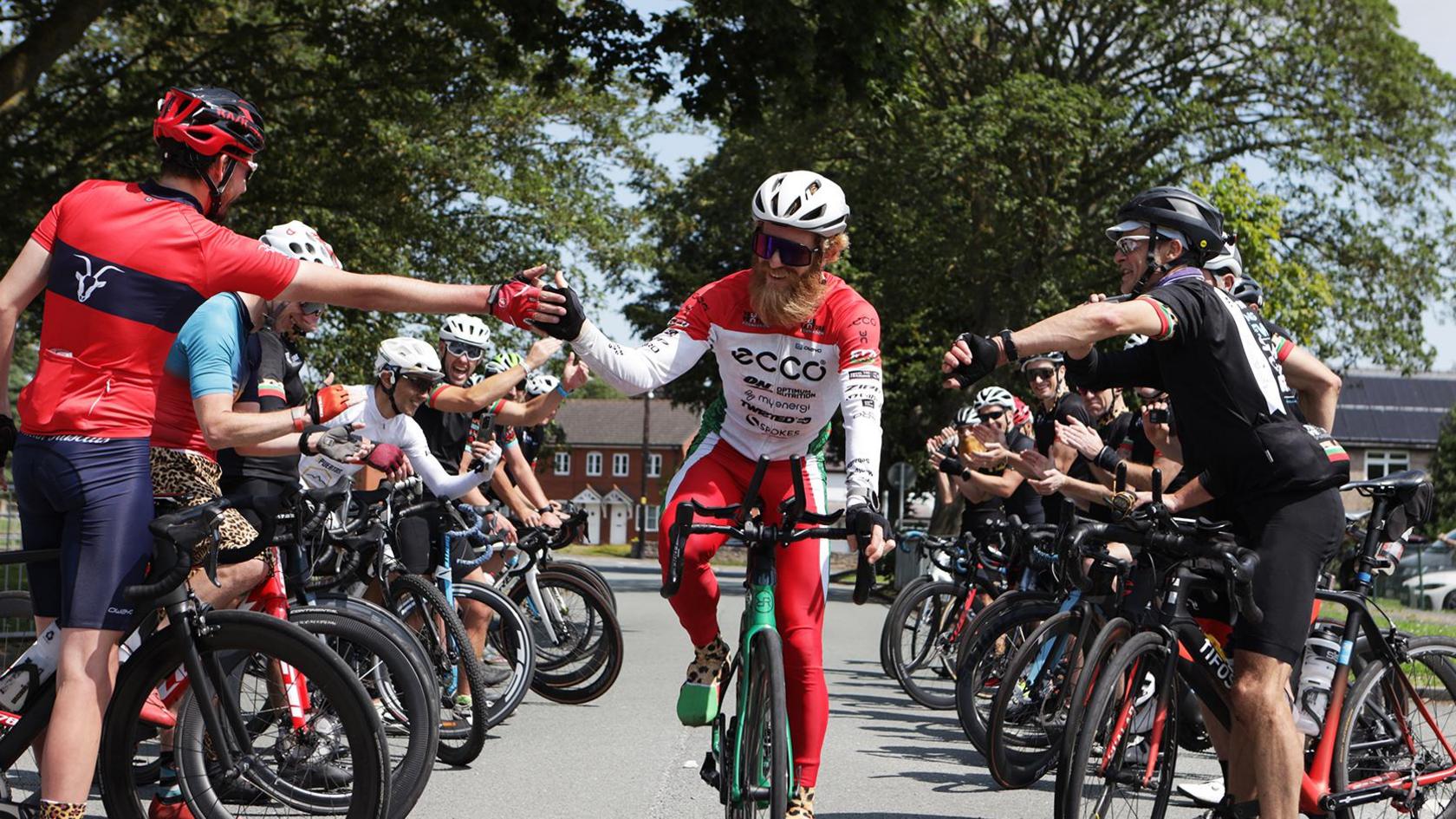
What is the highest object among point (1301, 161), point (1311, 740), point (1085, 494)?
point (1301, 161)

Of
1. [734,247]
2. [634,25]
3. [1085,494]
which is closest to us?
[1085,494]

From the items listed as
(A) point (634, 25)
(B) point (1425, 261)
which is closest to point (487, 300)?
(A) point (634, 25)

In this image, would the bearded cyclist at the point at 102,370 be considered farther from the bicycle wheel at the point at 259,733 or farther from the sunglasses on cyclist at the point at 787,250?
the sunglasses on cyclist at the point at 787,250

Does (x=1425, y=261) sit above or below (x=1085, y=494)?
above

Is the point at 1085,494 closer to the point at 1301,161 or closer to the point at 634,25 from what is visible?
the point at 634,25

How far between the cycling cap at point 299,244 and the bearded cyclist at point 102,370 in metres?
1.21

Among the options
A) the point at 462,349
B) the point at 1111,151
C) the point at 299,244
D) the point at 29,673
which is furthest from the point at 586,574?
the point at 1111,151

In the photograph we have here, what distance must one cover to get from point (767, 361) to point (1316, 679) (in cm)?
215

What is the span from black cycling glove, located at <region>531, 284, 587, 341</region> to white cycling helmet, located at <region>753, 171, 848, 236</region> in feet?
2.42

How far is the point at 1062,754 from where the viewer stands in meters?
4.69

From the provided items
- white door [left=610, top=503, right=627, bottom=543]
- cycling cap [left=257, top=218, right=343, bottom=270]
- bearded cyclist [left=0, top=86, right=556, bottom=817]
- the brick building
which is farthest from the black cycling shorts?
white door [left=610, top=503, right=627, bottom=543]

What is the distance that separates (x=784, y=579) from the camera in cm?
516

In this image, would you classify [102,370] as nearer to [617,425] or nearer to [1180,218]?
[1180,218]

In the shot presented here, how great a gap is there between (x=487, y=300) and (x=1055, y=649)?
3.27m
